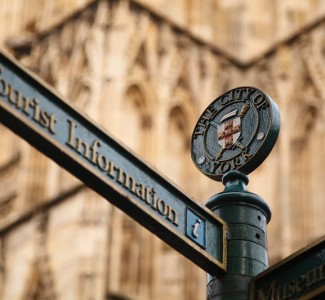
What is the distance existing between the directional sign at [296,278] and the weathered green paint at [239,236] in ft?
0.24

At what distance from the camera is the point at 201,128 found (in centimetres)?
480

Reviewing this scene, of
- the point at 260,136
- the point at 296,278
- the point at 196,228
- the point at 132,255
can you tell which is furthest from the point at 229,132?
the point at 132,255

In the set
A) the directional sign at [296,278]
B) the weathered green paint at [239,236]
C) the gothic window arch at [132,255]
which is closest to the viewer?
the directional sign at [296,278]

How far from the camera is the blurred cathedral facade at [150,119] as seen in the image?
763 inches

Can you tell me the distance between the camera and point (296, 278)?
4.14 meters

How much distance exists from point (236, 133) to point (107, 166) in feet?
1.84

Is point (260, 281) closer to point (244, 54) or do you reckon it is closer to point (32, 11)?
point (244, 54)

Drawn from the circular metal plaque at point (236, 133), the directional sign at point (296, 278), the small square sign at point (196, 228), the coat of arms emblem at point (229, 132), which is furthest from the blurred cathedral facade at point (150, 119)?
the directional sign at point (296, 278)

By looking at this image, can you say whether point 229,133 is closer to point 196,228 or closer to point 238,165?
point 238,165

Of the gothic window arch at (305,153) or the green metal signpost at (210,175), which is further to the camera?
the gothic window arch at (305,153)

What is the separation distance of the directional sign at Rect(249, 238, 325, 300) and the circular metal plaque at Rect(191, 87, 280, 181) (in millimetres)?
446

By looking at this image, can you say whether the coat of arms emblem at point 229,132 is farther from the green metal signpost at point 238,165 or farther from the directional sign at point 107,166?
the directional sign at point 107,166

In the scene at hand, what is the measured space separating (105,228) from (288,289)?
15.1m

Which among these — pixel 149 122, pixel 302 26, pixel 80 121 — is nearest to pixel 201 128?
pixel 80 121
